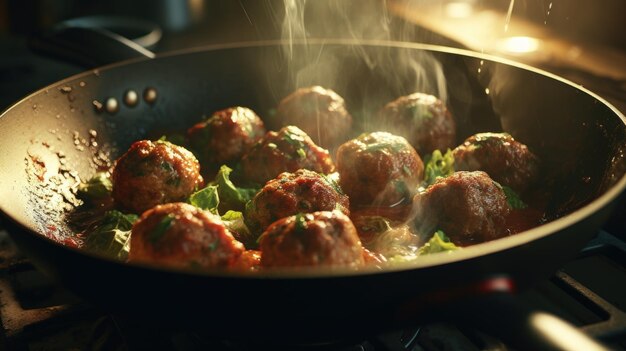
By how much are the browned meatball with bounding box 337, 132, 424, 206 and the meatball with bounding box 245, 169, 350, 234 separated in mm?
348

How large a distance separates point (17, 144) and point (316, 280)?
2003mm

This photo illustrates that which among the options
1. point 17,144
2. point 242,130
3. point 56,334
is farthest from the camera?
point 242,130

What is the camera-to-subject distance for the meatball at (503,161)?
Answer: 2.94 m

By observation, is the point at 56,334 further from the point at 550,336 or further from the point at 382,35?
the point at 382,35

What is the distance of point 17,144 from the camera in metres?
2.80

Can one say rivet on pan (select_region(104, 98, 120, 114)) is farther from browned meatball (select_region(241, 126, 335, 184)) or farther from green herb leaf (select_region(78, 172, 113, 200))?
browned meatball (select_region(241, 126, 335, 184))

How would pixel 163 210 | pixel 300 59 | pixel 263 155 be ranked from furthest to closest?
pixel 300 59, pixel 263 155, pixel 163 210

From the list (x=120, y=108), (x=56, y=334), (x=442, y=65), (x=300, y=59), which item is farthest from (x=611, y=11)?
(x=56, y=334)

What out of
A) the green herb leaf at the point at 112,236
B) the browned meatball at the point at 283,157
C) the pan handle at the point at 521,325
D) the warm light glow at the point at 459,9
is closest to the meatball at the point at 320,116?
the browned meatball at the point at 283,157

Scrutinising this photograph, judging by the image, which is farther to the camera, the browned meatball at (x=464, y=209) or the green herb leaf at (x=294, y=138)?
the green herb leaf at (x=294, y=138)

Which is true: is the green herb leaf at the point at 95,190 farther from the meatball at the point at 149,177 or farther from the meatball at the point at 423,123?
the meatball at the point at 423,123

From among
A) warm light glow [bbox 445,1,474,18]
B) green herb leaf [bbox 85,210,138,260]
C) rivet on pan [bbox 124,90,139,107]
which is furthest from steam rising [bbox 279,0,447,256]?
warm light glow [bbox 445,1,474,18]

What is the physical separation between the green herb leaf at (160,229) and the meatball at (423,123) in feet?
5.92

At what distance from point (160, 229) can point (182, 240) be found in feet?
0.31
